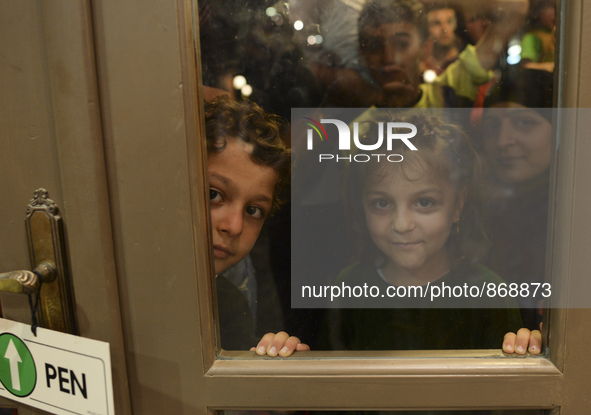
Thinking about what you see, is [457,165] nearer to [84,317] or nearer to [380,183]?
[380,183]

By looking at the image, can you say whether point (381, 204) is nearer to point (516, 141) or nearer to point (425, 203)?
point (425, 203)

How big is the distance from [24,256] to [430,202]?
2.32 feet

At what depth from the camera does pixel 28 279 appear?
2.24 feet

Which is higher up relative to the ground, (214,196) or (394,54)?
(394,54)

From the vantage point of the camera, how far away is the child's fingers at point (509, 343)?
2.48 feet

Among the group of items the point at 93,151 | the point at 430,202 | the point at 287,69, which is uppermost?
the point at 287,69

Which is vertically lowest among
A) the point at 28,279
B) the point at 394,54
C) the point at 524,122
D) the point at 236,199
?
the point at 28,279

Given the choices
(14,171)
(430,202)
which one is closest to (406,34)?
(430,202)

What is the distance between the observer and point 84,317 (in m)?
0.74

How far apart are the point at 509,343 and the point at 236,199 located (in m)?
0.55

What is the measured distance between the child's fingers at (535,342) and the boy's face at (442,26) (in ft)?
1.73

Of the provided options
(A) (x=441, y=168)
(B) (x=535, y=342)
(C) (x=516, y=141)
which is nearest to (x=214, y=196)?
(A) (x=441, y=168)

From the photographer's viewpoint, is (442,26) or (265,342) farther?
(265,342)

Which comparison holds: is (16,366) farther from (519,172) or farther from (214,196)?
(519,172)
